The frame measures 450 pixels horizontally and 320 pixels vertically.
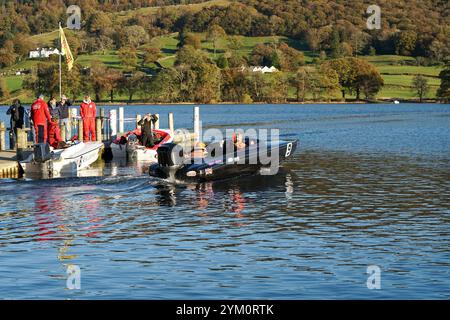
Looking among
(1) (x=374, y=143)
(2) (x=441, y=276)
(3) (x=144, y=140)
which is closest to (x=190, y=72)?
(1) (x=374, y=143)

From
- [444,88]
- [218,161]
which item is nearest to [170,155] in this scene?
[218,161]

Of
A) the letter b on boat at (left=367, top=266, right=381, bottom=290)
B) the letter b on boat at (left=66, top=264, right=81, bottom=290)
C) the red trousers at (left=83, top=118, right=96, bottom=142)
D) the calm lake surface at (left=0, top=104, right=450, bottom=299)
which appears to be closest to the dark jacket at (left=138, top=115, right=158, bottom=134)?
the red trousers at (left=83, top=118, right=96, bottom=142)

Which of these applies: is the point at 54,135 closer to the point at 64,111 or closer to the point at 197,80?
the point at 64,111

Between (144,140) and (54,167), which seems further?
(144,140)

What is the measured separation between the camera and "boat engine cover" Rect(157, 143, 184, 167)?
98.7 ft

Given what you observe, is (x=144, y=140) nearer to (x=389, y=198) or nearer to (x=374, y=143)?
(x=389, y=198)

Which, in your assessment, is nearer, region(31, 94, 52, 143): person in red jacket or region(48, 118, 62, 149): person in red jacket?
region(31, 94, 52, 143): person in red jacket

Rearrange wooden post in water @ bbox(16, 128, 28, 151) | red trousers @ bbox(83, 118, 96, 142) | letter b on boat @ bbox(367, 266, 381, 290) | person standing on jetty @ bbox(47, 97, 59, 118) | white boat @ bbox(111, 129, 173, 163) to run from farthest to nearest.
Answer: red trousers @ bbox(83, 118, 96, 142), white boat @ bbox(111, 129, 173, 163), person standing on jetty @ bbox(47, 97, 59, 118), wooden post in water @ bbox(16, 128, 28, 151), letter b on boat @ bbox(367, 266, 381, 290)

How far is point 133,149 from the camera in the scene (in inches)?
1620

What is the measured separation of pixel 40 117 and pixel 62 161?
10.6ft

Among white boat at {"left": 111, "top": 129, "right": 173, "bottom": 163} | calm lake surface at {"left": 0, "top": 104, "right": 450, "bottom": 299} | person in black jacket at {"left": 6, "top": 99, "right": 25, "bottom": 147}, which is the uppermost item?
person in black jacket at {"left": 6, "top": 99, "right": 25, "bottom": 147}

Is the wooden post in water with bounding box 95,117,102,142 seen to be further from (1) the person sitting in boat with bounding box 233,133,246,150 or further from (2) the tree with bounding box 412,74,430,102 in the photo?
(2) the tree with bounding box 412,74,430,102

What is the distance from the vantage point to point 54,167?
32.7 meters

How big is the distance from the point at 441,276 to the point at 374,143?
4234cm
